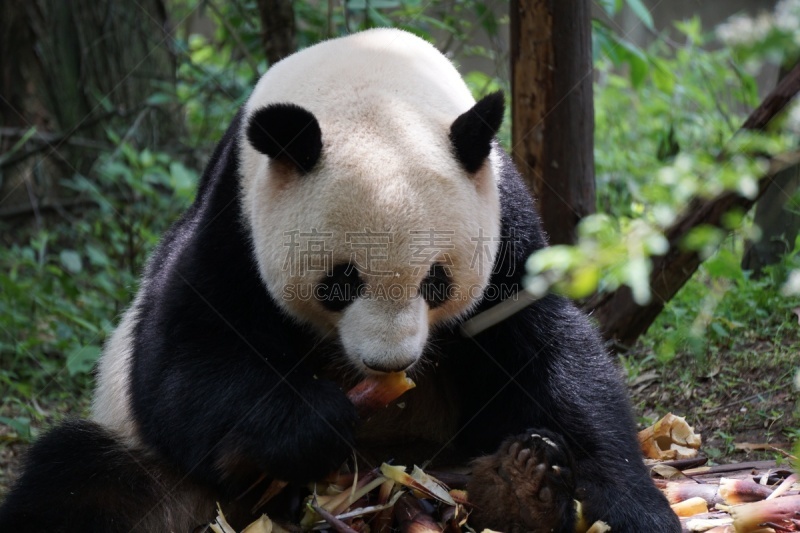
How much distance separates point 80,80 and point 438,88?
556cm

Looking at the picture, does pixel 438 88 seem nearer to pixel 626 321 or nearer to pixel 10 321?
pixel 626 321

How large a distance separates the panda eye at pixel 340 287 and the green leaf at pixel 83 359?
9.13ft

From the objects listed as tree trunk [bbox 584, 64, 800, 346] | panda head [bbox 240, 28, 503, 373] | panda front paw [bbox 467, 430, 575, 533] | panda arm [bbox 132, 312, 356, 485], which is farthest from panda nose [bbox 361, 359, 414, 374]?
tree trunk [bbox 584, 64, 800, 346]

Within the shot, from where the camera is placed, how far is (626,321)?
4945 millimetres

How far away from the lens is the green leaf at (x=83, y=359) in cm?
550

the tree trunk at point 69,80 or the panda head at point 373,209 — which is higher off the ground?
the panda head at point 373,209

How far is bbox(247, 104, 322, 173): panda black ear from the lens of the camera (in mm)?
2998

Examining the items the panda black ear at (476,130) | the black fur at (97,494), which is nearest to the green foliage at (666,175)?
the panda black ear at (476,130)

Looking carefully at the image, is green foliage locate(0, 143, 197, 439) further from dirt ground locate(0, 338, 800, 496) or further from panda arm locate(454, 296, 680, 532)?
panda arm locate(454, 296, 680, 532)

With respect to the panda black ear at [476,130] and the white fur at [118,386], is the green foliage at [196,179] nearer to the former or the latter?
the panda black ear at [476,130]

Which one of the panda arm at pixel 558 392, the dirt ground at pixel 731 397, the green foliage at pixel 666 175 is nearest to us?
the green foliage at pixel 666 175

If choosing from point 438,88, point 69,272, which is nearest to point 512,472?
point 438,88

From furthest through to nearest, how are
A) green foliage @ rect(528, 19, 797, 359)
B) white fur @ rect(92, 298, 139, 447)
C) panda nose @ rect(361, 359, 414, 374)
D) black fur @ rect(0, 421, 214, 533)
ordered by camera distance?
white fur @ rect(92, 298, 139, 447), black fur @ rect(0, 421, 214, 533), panda nose @ rect(361, 359, 414, 374), green foliage @ rect(528, 19, 797, 359)

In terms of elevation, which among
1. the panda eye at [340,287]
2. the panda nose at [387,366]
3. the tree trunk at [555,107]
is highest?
the tree trunk at [555,107]
